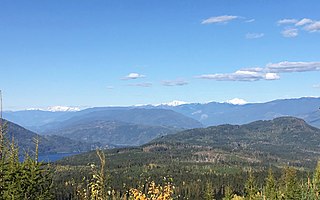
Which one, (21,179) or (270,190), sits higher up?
(21,179)

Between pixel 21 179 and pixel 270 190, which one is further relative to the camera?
pixel 270 190

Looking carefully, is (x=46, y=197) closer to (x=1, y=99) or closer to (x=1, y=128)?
(x=1, y=128)

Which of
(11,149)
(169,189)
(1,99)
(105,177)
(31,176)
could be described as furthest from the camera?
(31,176)

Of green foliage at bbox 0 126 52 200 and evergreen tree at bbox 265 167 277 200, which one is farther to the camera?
evergreen tree at bbox 265 167 277 200

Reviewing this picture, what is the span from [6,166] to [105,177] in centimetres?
1062

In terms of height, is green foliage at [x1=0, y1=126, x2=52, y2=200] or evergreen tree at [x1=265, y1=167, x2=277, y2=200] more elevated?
green foliage at [x1=0, y1=126, x2=52, y2=200]

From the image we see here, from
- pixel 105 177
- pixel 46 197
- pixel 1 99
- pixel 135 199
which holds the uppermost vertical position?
pixel 1 99

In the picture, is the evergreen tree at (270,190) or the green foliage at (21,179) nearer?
the green foliage at (21,179)

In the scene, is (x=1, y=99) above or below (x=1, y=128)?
above

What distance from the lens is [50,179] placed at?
878 inches

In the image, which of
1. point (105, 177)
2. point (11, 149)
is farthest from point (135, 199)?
point (11, 149)

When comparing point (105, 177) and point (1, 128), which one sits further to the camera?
point (1, 128)

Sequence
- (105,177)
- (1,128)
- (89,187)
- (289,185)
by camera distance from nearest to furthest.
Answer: (105,177)
(89,187)
(1,128)
(289,185)

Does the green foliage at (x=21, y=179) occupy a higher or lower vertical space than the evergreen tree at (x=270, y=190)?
higher
